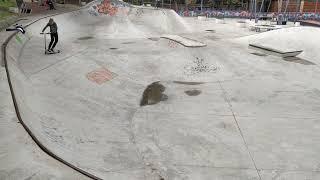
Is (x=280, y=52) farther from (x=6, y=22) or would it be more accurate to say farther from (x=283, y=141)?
(x=6, y=22)

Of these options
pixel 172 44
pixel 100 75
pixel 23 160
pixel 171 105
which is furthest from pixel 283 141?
pixel 172 44

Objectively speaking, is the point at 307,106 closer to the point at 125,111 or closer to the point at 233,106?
the point at 233,106

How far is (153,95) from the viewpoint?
46.1ft

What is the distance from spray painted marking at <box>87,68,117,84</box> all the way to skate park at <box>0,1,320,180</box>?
4.0 inches

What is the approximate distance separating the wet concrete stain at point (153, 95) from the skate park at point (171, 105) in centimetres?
5

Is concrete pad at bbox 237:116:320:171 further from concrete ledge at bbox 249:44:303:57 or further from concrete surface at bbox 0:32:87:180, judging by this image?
concrete ledge at bbox 249:44:303:57

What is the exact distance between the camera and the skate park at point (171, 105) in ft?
27.8

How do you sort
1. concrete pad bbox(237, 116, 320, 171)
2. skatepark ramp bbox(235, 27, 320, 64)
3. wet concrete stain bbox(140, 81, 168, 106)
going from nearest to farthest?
concrete pad bbox(237, 116, 320, 171)
wet concrete stain bbox(140, 81, 168, 106)
skatepark ramp bbox(235, 27, 320, 64)

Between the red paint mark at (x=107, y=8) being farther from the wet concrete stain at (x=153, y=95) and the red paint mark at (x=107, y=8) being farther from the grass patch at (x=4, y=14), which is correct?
the wet concrete stain at (x=153, y=95)

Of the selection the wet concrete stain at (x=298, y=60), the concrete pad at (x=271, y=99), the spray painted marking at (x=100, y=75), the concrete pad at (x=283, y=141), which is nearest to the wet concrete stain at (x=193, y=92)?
the concrete pad at (x=271, y=99)

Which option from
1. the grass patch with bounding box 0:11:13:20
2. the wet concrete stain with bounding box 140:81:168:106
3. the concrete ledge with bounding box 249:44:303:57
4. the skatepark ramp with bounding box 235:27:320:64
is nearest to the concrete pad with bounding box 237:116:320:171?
the wet concrete stain with bounding box 140:81:168:106

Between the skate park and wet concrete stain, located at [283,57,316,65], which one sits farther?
wet concrete stain, located at [283,57,316,65]

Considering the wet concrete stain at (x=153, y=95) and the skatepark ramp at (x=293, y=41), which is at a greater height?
the skatepark ramp at (x=293, y=41)

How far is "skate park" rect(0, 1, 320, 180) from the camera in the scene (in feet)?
27.8
